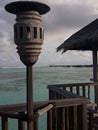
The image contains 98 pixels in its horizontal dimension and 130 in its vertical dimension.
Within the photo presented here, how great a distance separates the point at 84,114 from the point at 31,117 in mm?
1370

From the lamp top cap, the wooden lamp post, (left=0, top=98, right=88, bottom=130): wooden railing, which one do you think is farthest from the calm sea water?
the lamp top cap

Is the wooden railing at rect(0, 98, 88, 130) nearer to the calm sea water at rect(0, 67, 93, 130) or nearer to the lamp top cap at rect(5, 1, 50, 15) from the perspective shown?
the lamp top cap at rect(5, 1, 50, 15)

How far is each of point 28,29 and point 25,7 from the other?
214 mm

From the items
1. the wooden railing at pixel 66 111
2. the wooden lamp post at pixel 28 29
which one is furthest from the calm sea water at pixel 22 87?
the wooden lamp post at pixel 28 29

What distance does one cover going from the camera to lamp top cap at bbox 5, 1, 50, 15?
2408 millimetres

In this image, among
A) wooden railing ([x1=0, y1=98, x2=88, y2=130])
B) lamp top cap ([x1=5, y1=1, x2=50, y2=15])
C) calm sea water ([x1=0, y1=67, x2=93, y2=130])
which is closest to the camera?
lamp top cap ([x1=5, y1=1, x2=50, y2=15])

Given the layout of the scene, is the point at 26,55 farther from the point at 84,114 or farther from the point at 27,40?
the point at 84,114

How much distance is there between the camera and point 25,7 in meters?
2.45

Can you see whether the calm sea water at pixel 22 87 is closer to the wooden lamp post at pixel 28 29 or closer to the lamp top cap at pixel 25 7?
the wooden lamp post at pixel 28 29

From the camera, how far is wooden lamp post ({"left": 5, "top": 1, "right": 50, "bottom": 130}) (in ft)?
7.98

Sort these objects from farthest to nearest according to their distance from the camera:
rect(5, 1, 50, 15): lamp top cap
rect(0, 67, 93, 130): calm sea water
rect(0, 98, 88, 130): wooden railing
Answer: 1. rect(0, 67, 93, 130): calm sea water
2. rect(0, 98, 88, 130): wooden railing
3. rect(5, 1, 50, 15): lamp top cap

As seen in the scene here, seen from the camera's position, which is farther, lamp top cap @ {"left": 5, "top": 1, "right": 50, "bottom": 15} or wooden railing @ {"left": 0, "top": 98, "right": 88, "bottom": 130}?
wooden railing @ {"left": 0, "top": 98, "right": 88, "bottom": 130}

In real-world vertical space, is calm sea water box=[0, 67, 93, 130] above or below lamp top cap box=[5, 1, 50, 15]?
below

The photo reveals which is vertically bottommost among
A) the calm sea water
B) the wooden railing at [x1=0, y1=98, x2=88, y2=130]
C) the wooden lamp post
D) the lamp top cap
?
the calm sea water
